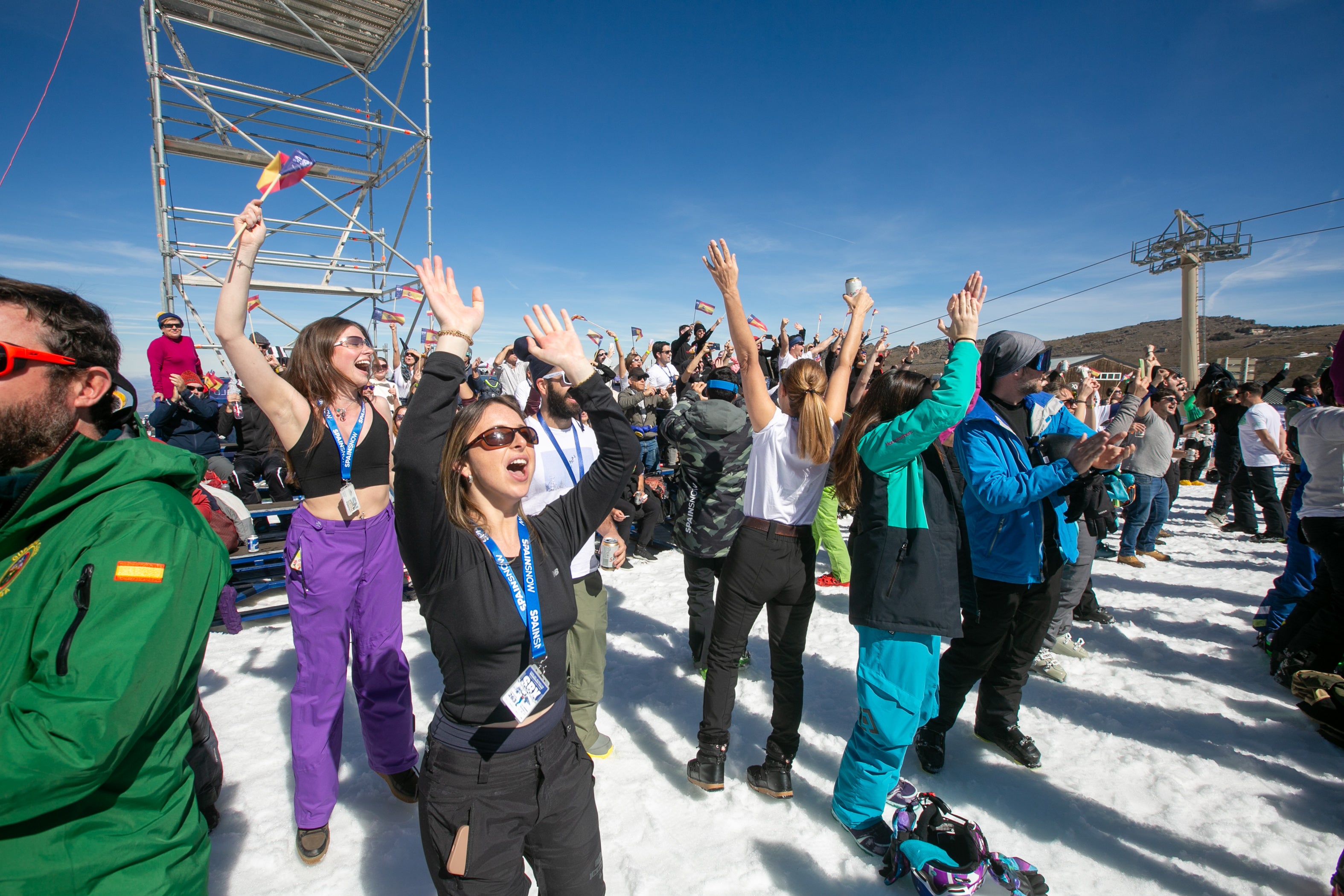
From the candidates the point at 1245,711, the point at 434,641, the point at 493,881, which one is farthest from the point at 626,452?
the point at 1245,711

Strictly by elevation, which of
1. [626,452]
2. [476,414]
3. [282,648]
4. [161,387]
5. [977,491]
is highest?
[161,387]

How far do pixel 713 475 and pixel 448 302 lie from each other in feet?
9.25

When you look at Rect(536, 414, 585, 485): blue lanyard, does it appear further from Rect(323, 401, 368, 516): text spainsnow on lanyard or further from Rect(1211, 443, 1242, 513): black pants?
Rect(1211, 443, 1242, 513): black pants

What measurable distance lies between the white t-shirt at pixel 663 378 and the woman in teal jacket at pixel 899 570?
7.81m

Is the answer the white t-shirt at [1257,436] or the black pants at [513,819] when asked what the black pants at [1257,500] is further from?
the black pants at [513,819]

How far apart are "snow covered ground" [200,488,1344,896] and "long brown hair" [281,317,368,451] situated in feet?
7.30

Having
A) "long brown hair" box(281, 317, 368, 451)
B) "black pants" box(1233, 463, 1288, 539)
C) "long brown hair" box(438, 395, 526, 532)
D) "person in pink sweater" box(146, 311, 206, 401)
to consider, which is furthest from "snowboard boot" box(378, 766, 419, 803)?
"black pants" box(1233, 463, 1288, 539)

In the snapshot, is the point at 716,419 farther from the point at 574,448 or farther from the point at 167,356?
the point at 167,356

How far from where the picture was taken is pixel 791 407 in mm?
3096

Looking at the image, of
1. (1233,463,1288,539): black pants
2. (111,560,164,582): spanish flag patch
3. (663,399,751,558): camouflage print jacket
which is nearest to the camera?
(111,560,164,582): spanish flag patch

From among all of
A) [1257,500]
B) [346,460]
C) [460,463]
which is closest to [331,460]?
[346,460]

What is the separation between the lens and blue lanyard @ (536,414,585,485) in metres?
3.19

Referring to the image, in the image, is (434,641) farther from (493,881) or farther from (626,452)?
(626,452)

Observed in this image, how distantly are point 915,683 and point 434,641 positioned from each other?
6.76 ft
